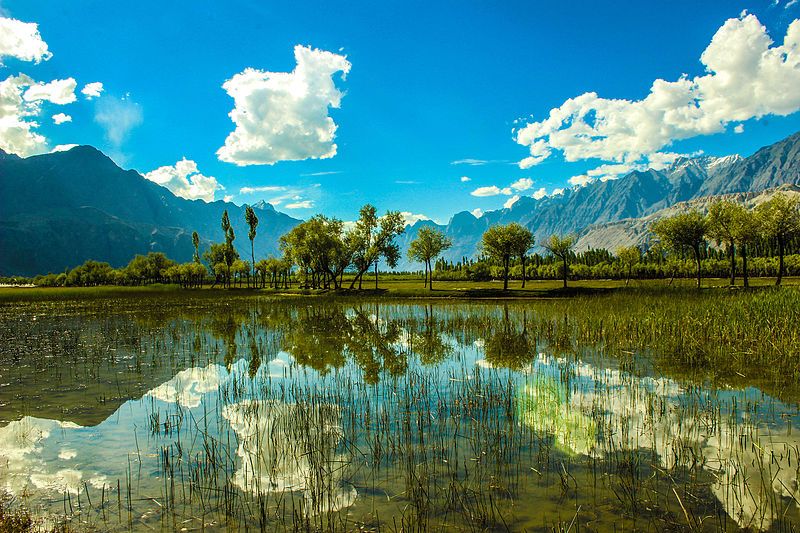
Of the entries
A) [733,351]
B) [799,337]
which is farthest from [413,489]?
[799,337]

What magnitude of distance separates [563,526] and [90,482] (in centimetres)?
939

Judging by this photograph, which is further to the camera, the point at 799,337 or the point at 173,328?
the point at 173,328

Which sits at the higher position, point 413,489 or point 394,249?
point 394,249

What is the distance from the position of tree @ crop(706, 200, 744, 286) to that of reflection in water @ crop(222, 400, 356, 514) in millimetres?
85373

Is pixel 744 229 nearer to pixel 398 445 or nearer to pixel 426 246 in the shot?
pixel 426 246

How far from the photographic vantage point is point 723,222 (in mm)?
77625

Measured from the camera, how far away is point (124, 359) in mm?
23031

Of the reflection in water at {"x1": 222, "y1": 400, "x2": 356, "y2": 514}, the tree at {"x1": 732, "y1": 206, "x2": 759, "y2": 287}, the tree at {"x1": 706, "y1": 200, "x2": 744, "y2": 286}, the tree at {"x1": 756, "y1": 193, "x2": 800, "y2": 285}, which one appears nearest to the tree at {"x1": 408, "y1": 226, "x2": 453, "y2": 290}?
the tree at {"x1": 706, "y1": 200, "x2": 744, "y2": 286}

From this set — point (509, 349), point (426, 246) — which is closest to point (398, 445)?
point (509, 349)

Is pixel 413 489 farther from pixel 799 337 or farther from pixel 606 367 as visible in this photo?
pixel 799 337

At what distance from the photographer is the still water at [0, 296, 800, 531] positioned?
7.73 metres

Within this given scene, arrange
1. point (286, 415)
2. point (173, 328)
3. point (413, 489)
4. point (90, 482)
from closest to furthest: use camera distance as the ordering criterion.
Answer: point (413, 489), point (90, 482), point (286, 415), point (173, 328)

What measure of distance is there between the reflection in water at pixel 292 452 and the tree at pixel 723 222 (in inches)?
3361

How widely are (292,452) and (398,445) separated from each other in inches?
99.6
